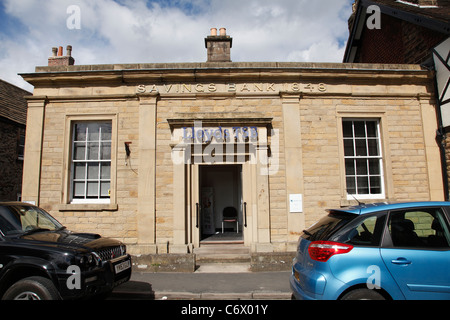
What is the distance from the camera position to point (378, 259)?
10.9 ft

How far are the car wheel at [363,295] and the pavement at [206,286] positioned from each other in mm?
2416

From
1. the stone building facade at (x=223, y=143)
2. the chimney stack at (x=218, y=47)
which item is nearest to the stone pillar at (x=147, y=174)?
the stone building facade at (x=223, y=143)

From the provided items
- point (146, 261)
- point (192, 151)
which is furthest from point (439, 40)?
point (146, 261)

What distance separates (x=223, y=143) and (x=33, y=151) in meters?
5.49

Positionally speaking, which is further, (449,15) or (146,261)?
(449,15)

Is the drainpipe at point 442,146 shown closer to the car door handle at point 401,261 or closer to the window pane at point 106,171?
the car door handle at point 401,261

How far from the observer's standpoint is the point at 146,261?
721 centimetres

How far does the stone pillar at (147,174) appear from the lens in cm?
773

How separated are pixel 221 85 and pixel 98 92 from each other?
3686mm

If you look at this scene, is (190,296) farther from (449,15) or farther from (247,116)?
(449,15)

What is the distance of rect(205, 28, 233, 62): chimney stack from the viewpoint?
30.4 feet

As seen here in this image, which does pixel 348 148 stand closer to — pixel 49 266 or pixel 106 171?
pixel 106 171

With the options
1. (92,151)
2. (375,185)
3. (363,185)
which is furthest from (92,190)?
(375,185)

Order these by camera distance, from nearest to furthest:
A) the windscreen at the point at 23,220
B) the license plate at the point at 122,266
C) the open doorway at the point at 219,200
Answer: the windscreen at the point at 23,220 → the license plate at the point at 122,266 → the open doorway at the point at 219,200
